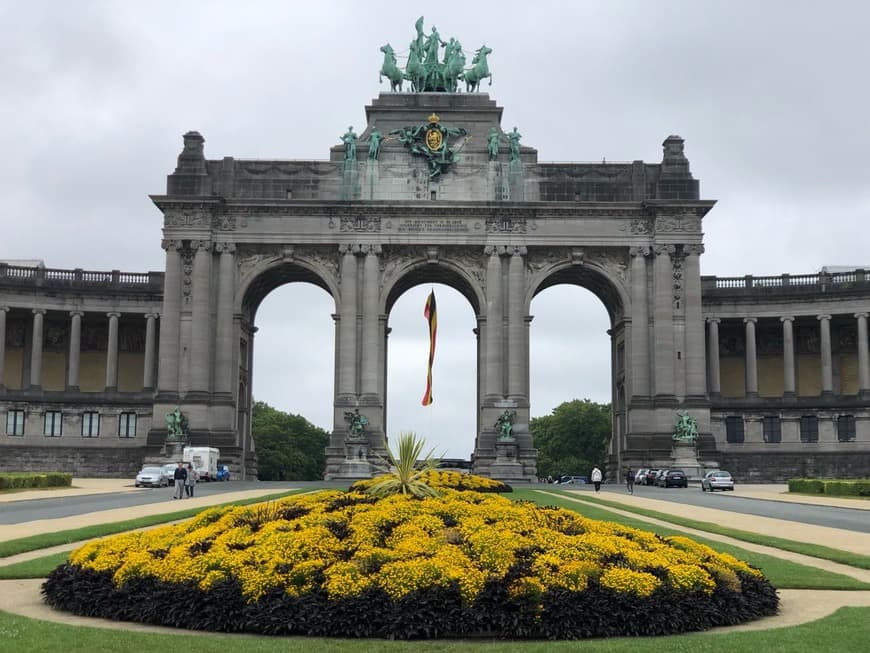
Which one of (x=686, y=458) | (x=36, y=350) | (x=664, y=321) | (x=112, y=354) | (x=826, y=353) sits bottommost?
(x=686, y=458)

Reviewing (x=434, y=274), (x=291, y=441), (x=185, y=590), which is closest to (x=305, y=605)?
(x=185, y=590)

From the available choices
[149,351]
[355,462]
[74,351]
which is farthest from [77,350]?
[355,462]

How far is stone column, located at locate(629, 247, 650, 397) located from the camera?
89.9m

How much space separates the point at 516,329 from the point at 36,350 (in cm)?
4631

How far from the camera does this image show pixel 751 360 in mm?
101062

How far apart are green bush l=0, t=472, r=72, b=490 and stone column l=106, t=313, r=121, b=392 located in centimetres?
3069

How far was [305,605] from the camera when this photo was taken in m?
15.9

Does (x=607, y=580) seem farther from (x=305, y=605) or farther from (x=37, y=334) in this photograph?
(x=37, y=334)

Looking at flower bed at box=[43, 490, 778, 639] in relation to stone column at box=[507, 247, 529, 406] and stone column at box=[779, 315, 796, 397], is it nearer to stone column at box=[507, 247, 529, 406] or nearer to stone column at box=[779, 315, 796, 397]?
stone column at box=[507, 247, 529, 406]

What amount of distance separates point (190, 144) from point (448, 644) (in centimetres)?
8248

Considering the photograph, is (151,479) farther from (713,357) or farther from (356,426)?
(713,357)

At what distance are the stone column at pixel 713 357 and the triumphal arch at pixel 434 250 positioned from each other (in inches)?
485

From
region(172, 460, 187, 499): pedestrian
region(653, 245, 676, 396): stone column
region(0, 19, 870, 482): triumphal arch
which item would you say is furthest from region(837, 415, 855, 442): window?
region(172, 460, 187, 499): pedestrian

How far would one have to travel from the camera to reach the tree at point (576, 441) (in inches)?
6250
